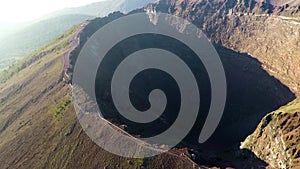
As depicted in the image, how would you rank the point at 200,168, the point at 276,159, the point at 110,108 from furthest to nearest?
the point at 110,108, the point at 276,159, the point at 200,168

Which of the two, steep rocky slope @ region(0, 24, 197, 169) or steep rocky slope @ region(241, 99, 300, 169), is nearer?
steep rocky slope @ region(0, 24, 197, 169)

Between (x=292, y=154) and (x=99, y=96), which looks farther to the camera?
(x=99, y=96)

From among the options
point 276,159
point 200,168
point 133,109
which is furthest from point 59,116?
point 276,159

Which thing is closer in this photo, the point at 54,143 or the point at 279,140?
the point at 279,140

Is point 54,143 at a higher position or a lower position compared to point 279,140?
lower

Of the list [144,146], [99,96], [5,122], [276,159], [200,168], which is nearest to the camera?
[200,168]

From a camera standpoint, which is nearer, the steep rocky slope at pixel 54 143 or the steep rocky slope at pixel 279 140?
the steep rocky slope at pixel 54 143

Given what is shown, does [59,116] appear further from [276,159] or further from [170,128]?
[276,159]

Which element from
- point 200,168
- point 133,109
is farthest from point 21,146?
point 200,168

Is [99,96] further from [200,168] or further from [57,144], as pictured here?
[200,168]

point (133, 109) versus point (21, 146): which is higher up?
point (133, 109)
